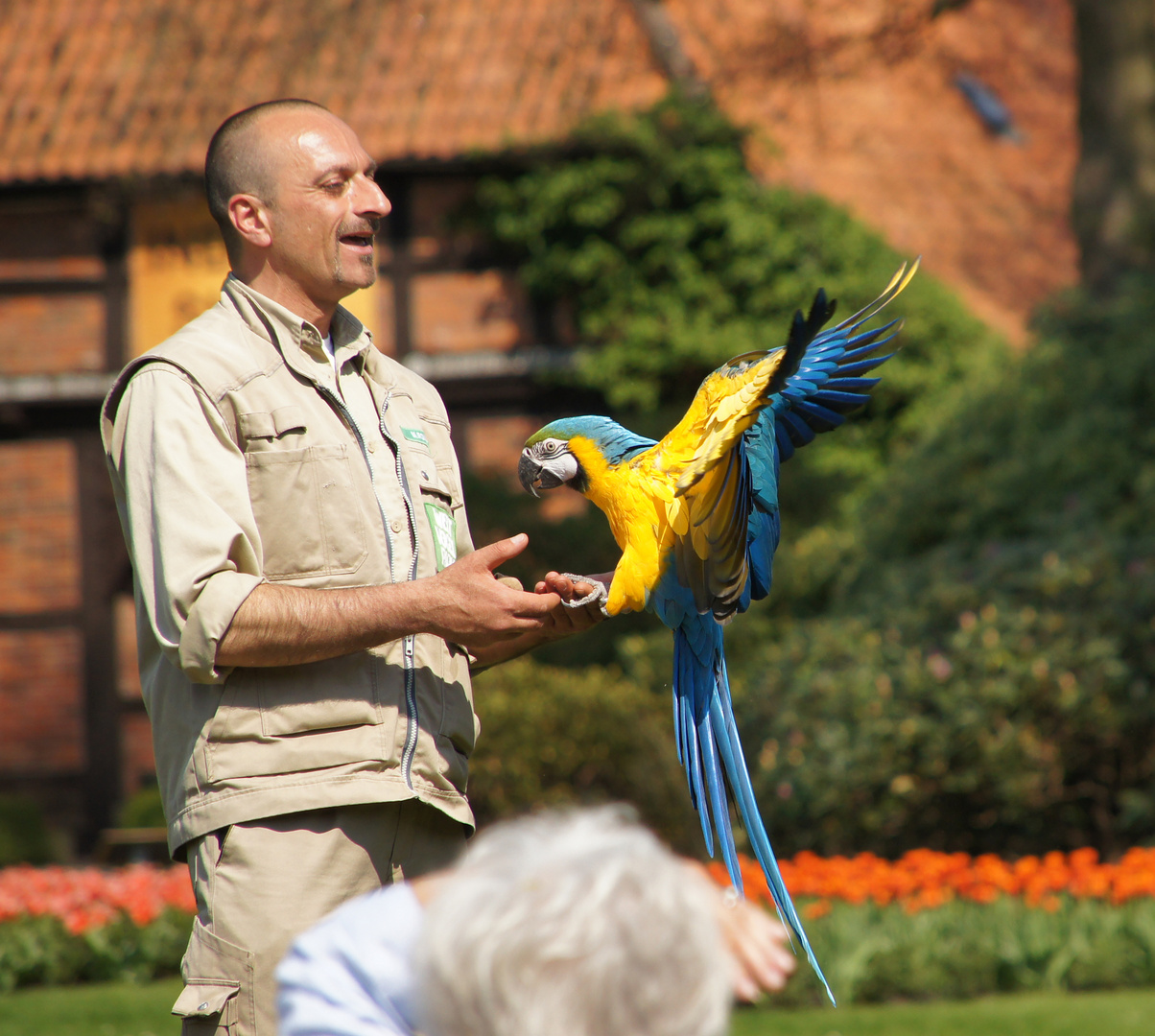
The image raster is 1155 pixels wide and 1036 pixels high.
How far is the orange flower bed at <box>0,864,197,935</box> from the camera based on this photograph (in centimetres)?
527

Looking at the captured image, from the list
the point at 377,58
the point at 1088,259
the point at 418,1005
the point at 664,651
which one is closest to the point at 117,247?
the point at 377,58

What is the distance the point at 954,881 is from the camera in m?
4.89

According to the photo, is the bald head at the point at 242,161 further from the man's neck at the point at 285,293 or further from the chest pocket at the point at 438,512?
the chest pocket at the point at 438,512

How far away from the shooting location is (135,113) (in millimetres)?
9672

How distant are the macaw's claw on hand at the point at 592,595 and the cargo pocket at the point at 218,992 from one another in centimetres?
67

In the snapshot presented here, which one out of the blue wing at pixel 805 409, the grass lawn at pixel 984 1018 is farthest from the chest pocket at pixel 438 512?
the grass lawn at pixel 984 1018

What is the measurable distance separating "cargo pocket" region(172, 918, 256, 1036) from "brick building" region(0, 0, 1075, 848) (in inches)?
309

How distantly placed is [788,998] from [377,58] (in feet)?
26.4

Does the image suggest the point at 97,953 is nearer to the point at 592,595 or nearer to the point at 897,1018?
the point at 897,1018

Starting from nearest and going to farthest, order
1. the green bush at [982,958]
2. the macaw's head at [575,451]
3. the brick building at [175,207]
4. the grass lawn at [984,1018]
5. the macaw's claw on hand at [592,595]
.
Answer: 1. the macaw's claw on hand at [592,595]
2. the macaw's head at [575,451]
3. the grass lawn at [984,1018]
4. the green bush at [982,958]
5. the brick building at [175,207]

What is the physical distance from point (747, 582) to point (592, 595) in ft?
1.46

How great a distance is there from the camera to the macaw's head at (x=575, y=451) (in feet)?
7.64

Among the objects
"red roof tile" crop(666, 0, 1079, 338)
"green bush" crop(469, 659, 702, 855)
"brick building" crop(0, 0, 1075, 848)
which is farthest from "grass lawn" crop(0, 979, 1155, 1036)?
"red roof tile" crop(666, 0, 1079, 338)

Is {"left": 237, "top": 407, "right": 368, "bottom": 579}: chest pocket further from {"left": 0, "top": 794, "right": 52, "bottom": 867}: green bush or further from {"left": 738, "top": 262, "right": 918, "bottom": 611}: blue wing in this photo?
{"left": 0, "top": 794, "right": 52, "bottom": 867}: green bush
